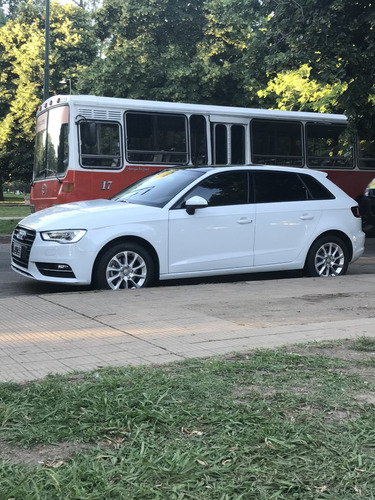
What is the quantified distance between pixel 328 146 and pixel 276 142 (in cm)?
169

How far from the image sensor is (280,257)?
9.17 meters

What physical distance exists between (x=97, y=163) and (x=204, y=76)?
15.6 m

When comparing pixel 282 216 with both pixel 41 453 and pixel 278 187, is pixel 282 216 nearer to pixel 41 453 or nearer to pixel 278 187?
pixel 278 187

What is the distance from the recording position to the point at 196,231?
857cm

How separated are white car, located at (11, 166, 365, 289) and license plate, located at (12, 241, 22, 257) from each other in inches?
0.5

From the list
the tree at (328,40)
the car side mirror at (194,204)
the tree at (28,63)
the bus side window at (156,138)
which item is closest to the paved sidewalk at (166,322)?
the car side mirror at (194,204)

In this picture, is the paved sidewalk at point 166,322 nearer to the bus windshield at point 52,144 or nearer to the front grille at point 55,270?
the front grille at point 55,270

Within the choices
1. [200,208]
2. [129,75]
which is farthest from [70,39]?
[200,208]

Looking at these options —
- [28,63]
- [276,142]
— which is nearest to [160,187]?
[276,142]

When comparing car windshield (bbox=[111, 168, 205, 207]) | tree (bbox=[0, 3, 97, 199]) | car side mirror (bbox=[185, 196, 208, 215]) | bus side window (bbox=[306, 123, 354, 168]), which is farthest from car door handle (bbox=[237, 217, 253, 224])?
tree (bbox=[0, 3, 97, 199])

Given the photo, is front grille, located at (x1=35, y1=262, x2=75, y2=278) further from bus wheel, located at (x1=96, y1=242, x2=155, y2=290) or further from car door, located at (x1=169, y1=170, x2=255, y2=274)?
car door, located at (x1=169, y1=170, x2=255, y2=274)

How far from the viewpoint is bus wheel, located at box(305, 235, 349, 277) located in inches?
373

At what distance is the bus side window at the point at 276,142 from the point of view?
1495 cm

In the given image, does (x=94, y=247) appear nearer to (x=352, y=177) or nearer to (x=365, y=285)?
(x=365, y=285)
